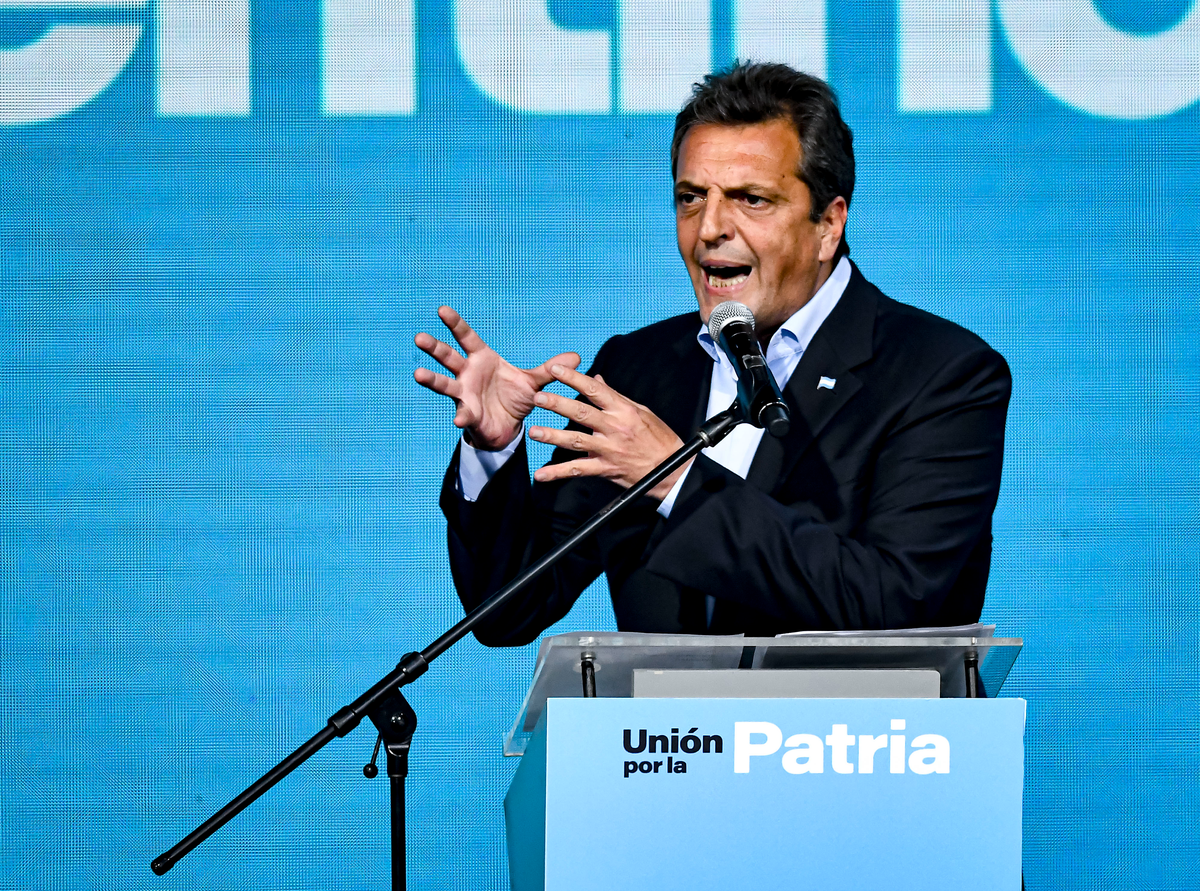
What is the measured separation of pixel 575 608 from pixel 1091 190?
156cm

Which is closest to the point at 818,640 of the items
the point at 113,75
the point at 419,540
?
the point at 419,540

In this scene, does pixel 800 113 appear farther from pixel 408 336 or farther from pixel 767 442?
pixel 408 336

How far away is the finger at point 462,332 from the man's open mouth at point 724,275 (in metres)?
0.73

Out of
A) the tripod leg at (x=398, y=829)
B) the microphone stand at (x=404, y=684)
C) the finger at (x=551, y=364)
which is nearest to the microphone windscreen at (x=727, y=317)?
the microphone stand at (x=404, y=684)

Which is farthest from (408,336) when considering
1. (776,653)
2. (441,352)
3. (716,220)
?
(776,653)

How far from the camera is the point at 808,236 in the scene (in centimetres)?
283

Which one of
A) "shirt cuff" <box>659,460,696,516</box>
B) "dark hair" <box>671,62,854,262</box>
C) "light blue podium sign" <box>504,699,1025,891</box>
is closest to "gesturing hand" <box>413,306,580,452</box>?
"shirt cuff" <box>659,460,696,516</box>

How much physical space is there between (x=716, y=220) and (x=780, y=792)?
1.47m

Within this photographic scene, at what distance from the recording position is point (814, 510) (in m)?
2.60

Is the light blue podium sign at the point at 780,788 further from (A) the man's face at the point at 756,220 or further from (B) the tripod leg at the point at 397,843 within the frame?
(A) the man's face at the point at 756,220

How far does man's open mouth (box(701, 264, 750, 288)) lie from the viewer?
2.80 m

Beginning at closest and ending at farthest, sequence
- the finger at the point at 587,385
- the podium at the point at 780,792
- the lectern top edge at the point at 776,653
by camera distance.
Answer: the podium at the point at 780,792
the lectern top edge at the point at 776,653
the finger at the point at 587,385

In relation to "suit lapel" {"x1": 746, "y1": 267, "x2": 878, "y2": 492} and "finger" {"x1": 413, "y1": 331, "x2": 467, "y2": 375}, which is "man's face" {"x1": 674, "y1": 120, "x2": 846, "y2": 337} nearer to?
"suit lapel" {"x1": 746, "y1": 267, "x2": 878, "y2": 492}

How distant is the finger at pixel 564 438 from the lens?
1.83 m
